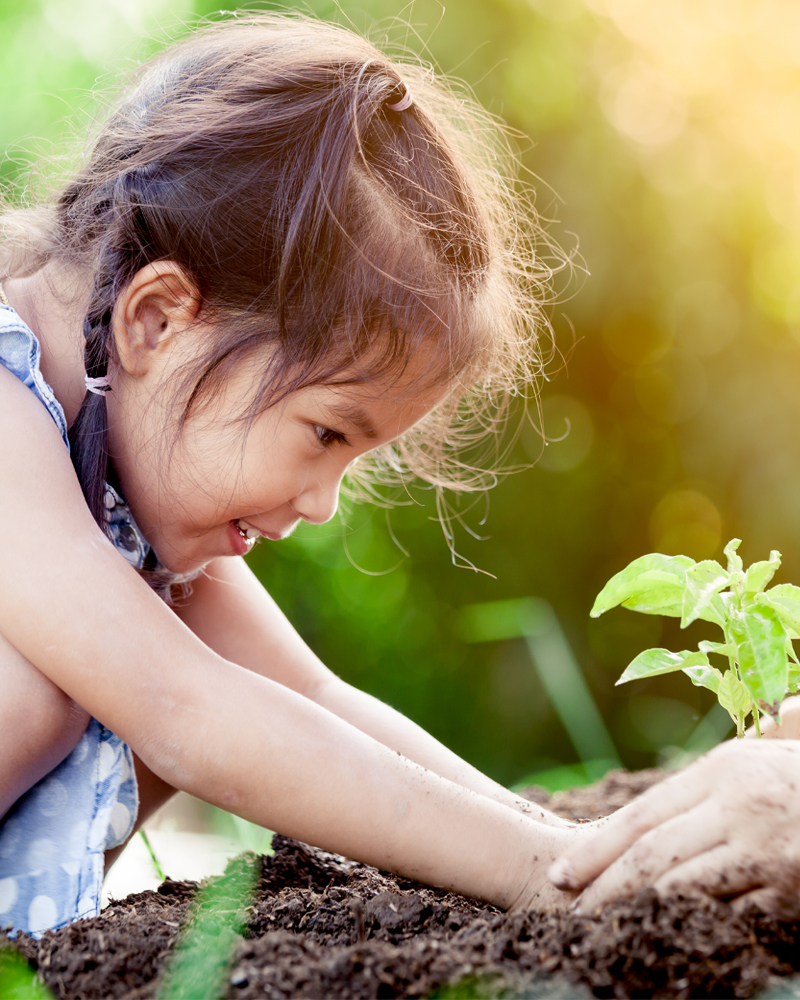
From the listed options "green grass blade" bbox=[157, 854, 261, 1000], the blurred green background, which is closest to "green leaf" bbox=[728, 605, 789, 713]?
"green grass blade" bbox=[157, 854, 261, 1000]

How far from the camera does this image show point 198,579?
1.57 m

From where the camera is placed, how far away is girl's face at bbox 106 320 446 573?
1128 millimetres

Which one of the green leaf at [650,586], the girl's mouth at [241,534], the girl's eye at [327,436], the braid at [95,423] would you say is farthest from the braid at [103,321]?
the green leaf at [650,586]

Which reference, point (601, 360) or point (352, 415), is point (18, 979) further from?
point (601, 360)

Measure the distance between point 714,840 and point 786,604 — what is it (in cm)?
27

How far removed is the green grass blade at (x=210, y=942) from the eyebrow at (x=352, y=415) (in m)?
0.63

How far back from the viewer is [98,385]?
Result: 116 centimetres

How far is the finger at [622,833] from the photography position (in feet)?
2.46

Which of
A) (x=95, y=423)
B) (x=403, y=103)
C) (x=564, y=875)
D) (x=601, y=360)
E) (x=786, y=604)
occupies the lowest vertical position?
(x=601, y=360)

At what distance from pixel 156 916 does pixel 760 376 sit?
2221 millimetres

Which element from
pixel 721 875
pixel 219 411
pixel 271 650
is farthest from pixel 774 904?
pixel 271 650

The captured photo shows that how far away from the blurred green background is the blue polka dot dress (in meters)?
1.37

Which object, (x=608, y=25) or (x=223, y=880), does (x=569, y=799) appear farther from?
(x=608, y=25)

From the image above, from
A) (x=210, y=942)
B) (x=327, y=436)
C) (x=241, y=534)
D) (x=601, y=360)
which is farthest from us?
(x=601, y=360)
